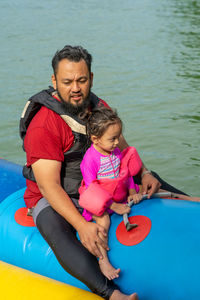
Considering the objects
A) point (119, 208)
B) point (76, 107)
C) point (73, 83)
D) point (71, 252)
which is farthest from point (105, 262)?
point (73, 83)

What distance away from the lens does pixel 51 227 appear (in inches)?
90.7

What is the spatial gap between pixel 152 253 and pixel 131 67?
7.29m

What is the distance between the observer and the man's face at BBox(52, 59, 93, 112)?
94.2 inches

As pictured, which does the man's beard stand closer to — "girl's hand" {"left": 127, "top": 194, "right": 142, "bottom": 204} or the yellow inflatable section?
"girl's hand" {"left": 127, "top": 194, "right": 142, "bottom": 204}

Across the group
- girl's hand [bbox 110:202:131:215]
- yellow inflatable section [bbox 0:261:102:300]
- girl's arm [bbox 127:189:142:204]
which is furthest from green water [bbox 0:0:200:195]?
yellow inflatable section [bbox 0:261:102:300]

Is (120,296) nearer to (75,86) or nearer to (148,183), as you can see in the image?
(148,183)

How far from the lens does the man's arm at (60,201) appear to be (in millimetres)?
2213

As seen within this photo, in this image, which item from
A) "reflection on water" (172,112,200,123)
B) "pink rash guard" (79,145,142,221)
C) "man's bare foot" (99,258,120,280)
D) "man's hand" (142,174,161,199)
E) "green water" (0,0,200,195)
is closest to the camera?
"man's bare foot" (99,258,120,280)

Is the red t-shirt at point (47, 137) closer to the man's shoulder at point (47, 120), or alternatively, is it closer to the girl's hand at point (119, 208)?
the man's shoulder at point (47, 120)

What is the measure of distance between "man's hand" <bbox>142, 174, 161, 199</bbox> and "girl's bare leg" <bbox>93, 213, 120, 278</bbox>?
1.14 ft

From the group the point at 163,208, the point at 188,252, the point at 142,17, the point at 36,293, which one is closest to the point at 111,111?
the point at 163,208

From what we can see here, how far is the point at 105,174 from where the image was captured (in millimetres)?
2418

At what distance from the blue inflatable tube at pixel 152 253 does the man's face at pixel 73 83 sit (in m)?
0.67

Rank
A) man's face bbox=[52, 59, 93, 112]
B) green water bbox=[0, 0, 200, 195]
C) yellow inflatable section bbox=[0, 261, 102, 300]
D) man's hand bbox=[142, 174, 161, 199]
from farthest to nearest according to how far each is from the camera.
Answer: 1. green water bbox=[0, 0, 200, 195]
2. man's hand bbox=[142, 174, 161, 199]
3. man's face bbox=[52, 59, 93, 112]
4. yellow inflatable section bbox=[0, 261, 102, 300]
